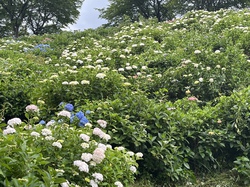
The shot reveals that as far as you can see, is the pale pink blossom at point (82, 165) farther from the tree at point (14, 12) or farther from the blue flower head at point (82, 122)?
the tree at point (14, 12)

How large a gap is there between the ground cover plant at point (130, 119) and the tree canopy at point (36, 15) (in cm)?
1615

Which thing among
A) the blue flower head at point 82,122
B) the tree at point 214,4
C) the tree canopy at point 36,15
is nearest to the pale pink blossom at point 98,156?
the blue flower head at point 82,122

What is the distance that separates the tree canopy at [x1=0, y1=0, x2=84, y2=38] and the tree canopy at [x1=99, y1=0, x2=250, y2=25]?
7.89 ft

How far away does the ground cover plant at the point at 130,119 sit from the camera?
213 centimetres

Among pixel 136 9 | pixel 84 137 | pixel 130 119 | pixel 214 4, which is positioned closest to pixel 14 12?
pixel 136 9

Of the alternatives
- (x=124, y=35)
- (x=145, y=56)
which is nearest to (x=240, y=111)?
(x=145, y=56)

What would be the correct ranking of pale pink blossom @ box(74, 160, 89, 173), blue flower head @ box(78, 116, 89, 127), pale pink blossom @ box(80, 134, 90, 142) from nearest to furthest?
pale pink blossom @ box(74, 160, 89, 173), pale pink blossom @ box(80, 134, 90, 142), blue flower head @ box(78, 116, 89, 127)

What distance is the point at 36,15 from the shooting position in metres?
22.1

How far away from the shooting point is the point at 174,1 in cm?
1936

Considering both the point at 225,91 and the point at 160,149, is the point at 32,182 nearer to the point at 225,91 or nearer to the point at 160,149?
the point at 160,149

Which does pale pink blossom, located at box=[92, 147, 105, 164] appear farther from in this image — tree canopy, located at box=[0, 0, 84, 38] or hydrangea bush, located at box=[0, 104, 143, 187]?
tree canopy, located at box=[0, 0, 84, 38]

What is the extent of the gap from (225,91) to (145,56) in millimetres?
2036

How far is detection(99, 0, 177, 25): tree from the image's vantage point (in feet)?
67.7

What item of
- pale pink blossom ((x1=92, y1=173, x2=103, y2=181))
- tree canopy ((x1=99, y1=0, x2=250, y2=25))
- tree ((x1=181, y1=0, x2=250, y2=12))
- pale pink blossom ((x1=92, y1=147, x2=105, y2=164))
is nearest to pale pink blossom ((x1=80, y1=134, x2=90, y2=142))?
pale pink blossom ((x1=92, y1=147, x2=105, y2=164))
